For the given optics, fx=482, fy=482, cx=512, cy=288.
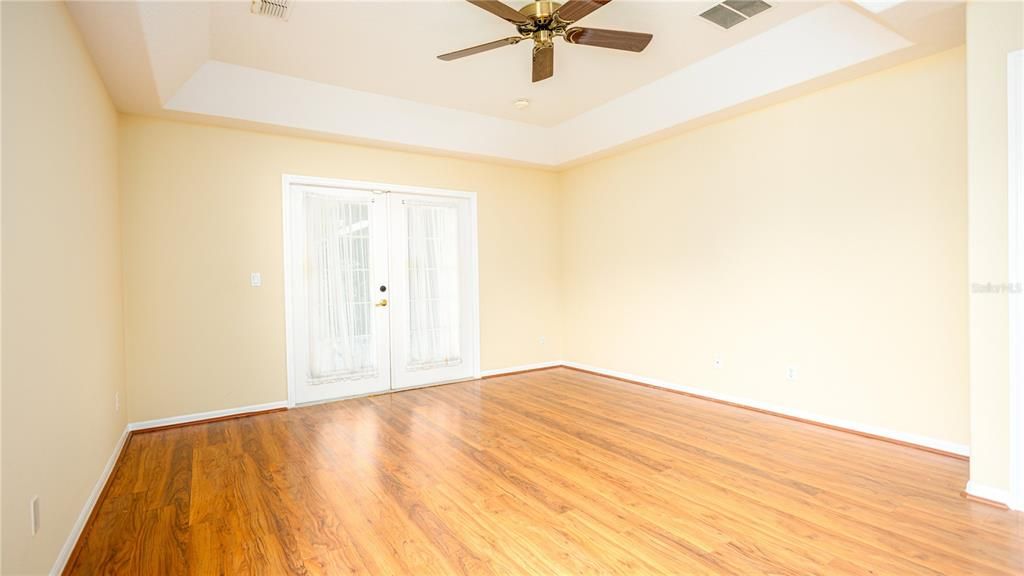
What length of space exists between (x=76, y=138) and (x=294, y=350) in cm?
248

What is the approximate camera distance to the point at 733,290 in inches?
172

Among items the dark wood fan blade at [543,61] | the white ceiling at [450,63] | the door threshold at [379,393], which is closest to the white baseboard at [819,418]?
the door threshold at [379,393]

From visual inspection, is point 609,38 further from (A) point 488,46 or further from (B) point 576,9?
(A) point 488,46

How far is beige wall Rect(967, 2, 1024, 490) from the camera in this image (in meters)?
2.41

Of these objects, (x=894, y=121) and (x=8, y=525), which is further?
(x=894, y=121)

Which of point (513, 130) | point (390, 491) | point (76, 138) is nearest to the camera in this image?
point (76, 138)

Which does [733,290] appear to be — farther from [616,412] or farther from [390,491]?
[390,491]

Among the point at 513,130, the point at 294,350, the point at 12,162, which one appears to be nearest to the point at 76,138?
the point at 12,162

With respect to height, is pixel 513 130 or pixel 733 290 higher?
pixel 513 130

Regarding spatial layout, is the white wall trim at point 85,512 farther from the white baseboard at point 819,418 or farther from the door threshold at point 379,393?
the white baseboard at point 819,418

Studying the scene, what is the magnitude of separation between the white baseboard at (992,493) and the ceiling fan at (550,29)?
121 inches

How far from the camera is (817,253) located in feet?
12.3

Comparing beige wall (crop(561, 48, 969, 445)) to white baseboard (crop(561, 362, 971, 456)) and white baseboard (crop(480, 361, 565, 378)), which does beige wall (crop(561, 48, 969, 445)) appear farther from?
white baseboard (crop(480, 361, 565, 378))

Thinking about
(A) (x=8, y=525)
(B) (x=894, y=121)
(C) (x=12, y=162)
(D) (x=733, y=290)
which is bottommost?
(A) (x=8, y=525)
